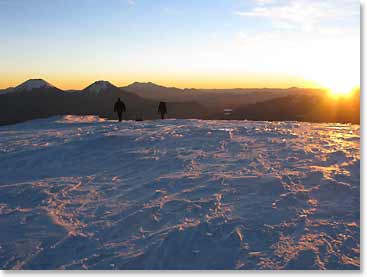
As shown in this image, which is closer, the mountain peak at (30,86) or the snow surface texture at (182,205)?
the snow surface texture at (182,205)

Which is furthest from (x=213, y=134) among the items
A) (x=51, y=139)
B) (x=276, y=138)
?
(x=51, y=139)

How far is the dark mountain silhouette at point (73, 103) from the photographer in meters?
72.1

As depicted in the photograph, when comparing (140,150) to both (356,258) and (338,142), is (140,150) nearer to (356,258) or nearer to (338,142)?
(338,142)

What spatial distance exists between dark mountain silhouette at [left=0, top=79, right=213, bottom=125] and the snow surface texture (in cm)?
5893

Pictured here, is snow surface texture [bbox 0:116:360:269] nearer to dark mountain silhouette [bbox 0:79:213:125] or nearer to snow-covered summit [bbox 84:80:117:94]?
dark mountain silhouette [bbox 0:79:213:125]

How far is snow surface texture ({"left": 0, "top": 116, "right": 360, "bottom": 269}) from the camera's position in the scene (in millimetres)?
4555

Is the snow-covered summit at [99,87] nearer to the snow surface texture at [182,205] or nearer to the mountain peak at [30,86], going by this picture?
the mountain peak at [30,86]

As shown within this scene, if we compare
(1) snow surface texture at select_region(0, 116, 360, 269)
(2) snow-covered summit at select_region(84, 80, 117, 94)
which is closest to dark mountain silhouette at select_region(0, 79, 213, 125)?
(2) snow-covered summit at select_region(84, 80, 117, 94)

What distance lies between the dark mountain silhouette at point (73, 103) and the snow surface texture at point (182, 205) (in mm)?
58932

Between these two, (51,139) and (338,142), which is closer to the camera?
(338,142)

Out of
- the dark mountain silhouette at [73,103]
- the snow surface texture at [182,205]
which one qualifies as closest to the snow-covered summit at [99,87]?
the dark mountain silhouette at [73,103]

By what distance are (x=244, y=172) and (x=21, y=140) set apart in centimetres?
770

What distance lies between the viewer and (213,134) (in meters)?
11.3

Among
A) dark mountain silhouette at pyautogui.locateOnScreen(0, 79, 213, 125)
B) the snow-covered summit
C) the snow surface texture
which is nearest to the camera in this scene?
the snow surface texture
